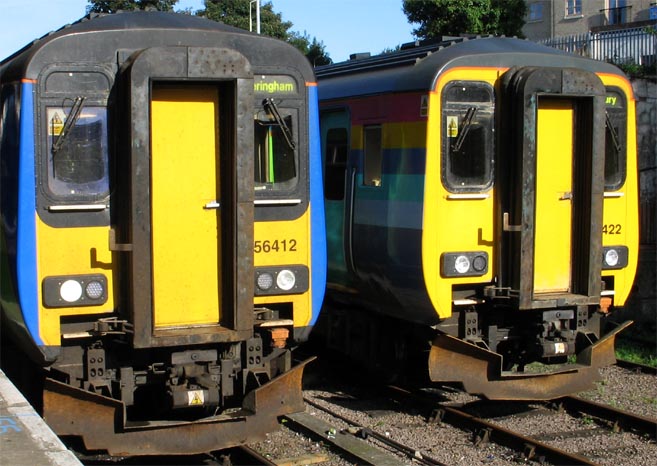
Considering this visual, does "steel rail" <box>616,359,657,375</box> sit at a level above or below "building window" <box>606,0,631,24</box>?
below

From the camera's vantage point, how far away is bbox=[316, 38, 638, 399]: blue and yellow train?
8312mm

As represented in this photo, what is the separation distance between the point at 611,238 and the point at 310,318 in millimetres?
3467

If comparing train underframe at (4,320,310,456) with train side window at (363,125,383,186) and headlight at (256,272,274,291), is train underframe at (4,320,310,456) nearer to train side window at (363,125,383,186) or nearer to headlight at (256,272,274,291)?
headlight at (256,272,274,291)

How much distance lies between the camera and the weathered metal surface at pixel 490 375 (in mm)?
8531

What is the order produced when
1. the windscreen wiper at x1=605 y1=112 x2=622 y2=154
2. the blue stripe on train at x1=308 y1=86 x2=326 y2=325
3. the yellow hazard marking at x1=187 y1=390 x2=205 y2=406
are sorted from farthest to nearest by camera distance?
the windscreen wiper at x1=605 y1=112 x2=622 y2=154 < the blue stripe on train at x1=308 y1=86 x2=326 y2=325 < the yellow hazard marking at x1=187 y1=390 x2=205 y2=406

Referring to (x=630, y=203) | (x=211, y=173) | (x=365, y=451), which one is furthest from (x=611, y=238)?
(x=211, y=173)

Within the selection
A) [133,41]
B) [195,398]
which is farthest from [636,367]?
[133,41]

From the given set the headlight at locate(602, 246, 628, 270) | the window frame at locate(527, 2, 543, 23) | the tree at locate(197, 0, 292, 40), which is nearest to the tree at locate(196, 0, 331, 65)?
the tree at locate(197, 0, 292, 40)

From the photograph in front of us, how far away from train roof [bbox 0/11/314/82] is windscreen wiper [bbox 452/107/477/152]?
5.87 feet

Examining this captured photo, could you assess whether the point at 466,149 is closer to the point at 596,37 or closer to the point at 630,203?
the point at 630,203

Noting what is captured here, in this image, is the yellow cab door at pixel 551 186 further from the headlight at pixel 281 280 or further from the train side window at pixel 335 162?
the headlight at pixel 281 280

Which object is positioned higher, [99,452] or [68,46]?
[68,46]

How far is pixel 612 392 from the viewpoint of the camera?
9602 millimetres

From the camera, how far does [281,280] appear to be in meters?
6.99
